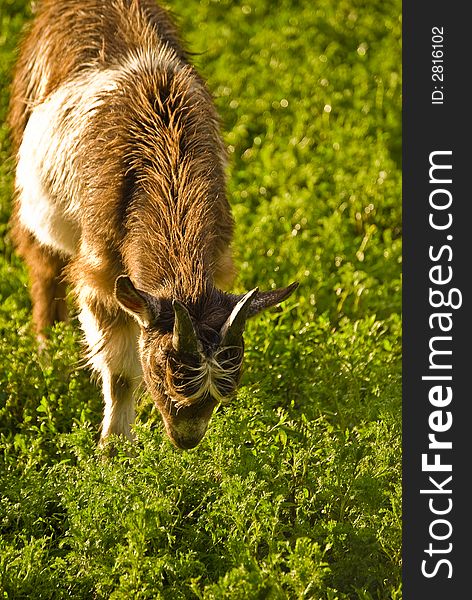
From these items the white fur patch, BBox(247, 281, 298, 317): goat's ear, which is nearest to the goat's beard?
BBox(247, 281, 298, 317): goat's ear

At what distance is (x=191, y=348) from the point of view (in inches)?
184

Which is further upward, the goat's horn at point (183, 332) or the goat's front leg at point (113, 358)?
the goat's front leg at point (113, 358)

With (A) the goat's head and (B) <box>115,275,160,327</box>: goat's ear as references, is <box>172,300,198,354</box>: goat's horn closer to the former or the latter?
(A) the goat's head

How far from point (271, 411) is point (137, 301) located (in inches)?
43.7

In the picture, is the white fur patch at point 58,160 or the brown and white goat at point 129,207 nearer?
the brown and white goat at point 129,207

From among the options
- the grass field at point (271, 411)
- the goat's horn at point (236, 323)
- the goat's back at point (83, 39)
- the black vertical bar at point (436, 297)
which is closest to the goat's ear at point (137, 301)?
the goat's horn at point (236, 323)

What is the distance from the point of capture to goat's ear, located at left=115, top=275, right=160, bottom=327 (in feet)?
15.5

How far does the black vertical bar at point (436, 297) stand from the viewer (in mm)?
5129

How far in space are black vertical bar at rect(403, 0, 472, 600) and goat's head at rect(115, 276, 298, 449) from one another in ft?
3.33

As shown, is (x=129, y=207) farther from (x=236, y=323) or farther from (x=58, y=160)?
(x=236, y=323)

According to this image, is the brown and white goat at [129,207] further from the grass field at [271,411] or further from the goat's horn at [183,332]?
the grass field at [271,411]

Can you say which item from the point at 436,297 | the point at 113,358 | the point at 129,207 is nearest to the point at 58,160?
the point at 129,207

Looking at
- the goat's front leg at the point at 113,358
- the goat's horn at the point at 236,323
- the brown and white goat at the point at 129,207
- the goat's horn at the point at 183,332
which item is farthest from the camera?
the goat's front leg at the point at 113,358

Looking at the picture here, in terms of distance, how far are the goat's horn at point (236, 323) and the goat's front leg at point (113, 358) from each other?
1.20 meters
